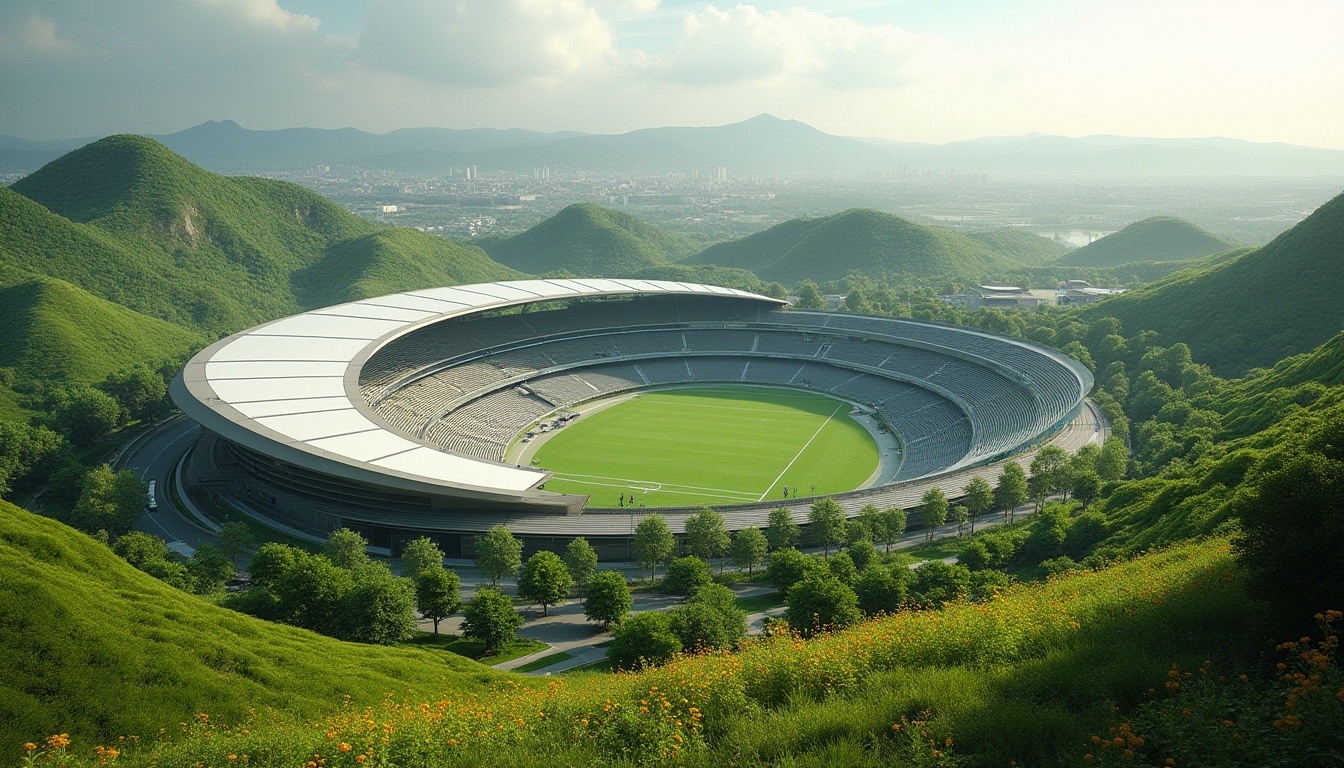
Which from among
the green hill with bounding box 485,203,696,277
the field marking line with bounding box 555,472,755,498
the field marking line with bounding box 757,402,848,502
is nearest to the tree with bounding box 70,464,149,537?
the field marking line with bounding box 555,472,755,498

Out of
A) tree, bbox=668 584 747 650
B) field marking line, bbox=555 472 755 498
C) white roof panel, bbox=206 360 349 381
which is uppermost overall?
white roof panel, bbox=206 360 349 381

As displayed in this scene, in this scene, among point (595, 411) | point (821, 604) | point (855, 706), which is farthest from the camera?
point (595, 411)

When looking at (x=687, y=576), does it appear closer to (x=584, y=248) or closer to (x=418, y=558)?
(x=418, y=558)

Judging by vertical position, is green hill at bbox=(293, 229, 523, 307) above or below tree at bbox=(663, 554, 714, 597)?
above

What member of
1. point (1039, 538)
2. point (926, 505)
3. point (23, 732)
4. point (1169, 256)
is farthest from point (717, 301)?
point (1169, 256)

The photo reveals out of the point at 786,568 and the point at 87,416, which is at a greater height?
the point at 87,416

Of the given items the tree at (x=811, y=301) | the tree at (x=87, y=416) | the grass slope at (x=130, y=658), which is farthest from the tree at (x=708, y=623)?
the tree at (x=811, y=301)

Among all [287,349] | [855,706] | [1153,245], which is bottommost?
[855,706]

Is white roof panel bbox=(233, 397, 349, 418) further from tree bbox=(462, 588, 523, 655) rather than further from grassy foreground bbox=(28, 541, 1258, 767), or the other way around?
grassy foreground bbox=(28, 541, 1258, 767)

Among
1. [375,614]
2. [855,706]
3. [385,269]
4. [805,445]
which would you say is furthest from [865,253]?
[855,706]
